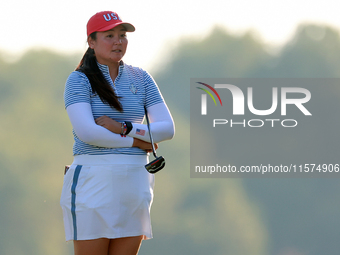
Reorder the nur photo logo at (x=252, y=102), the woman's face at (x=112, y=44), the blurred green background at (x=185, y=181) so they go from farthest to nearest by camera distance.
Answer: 1. the blurred green background at (x=185, y=181)
2. the nur photo logo at (x=252, y=102)
3. the woman's face at (x=112, y=44)

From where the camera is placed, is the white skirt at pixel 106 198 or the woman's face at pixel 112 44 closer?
the white skirt at pixel 106 198

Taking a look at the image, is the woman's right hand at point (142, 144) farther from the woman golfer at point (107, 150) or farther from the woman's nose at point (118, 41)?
the woman's nose at point (118, 41)

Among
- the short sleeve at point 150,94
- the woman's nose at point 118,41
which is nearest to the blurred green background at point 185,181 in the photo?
the short sleeve at point 150,94

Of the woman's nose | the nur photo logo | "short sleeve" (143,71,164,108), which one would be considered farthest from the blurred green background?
the woman's nose

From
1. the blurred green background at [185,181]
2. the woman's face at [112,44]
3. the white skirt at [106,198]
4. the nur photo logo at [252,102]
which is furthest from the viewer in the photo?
the blurred green background at [185,181]

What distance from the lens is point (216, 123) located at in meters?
13.5

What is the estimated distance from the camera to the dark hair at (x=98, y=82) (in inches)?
75.6

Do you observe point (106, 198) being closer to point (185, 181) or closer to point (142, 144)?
point (142, 144)

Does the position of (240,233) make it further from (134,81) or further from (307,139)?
(134,81)

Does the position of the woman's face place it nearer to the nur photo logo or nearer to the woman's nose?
the woman's nose

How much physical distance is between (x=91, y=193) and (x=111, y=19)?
64cm

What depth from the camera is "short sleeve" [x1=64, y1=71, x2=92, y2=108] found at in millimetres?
1882

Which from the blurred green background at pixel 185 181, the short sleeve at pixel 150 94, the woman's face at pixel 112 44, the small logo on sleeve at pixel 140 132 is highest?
the woman's face at pixel 112 44

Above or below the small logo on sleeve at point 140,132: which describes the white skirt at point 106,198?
below
